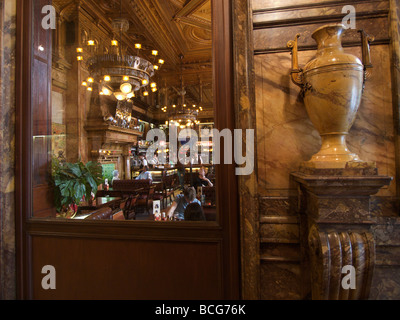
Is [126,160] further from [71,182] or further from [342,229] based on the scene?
[342,229]

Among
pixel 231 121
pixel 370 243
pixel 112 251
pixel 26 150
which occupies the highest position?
pixel 231 121

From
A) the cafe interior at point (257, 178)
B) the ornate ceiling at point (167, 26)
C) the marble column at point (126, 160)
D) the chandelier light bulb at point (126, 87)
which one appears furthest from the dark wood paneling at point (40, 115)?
the marble column at point (126, 160)

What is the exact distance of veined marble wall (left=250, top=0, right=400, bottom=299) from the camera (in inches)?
59.6

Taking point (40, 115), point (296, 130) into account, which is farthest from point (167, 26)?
point (296, 130)

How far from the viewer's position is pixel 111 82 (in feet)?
13.7

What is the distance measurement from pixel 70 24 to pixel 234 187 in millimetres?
6393

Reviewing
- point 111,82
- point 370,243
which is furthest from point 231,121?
point 111,82

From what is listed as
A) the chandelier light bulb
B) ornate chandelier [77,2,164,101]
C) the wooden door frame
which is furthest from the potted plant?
the chandelier light bulb

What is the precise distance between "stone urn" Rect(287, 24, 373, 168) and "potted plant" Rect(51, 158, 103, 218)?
2106 millimetres

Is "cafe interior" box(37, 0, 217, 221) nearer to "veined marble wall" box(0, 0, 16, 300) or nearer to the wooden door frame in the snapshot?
the wooden door frame

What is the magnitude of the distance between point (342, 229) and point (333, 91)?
827mm

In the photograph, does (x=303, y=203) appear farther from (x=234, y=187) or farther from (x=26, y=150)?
(x=26, y=150)

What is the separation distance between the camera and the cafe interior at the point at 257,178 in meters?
1.28

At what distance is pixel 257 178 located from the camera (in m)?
1.61
